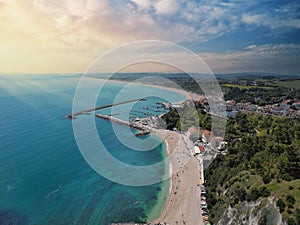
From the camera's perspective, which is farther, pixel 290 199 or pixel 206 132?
pixel 206 132

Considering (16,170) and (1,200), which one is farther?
(16,170)

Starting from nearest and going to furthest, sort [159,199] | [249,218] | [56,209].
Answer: [249,218], [56,209], [159,199]

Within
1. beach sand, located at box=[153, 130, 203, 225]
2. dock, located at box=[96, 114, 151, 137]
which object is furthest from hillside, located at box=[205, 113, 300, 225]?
dock, located at box=[96, 114, 151, 137]

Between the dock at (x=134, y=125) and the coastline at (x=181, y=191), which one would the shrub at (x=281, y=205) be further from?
the dock at (x=134, y=125)

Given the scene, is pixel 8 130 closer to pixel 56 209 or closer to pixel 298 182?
pixel 56 209

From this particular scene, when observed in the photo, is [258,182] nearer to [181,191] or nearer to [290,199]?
[290,199]

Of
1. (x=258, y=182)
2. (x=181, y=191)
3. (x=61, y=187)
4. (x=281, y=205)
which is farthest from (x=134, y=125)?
(x=281, y=205)

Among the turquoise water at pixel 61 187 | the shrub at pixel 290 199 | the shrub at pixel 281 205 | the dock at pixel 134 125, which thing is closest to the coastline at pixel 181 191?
the turquoise water at pixel 61 187

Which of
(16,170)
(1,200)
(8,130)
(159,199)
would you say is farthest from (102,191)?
(8,130)
